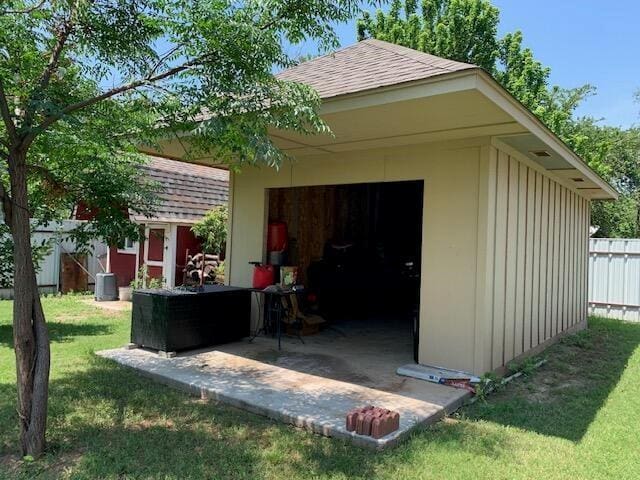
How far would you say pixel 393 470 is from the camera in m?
3.01

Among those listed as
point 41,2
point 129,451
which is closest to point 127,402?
point 129,451

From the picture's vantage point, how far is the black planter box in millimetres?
5578

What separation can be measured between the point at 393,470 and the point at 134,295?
3.95 meters

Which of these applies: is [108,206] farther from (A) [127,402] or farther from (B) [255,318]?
(B) [255,318]

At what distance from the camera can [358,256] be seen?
880 centimetres

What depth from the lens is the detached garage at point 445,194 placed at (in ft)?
13.9

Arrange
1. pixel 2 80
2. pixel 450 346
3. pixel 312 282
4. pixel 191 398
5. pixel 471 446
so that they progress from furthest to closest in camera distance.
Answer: pixel 312 282, pixel 450 346, pixel 191 398, pixel 471 446, pixel 2 80

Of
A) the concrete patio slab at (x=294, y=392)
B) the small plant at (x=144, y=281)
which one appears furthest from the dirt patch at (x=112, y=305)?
the concrete patio slab at (x=294, y=392)

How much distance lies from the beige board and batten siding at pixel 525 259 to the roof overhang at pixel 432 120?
35cm

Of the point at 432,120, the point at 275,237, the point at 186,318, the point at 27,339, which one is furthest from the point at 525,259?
the point at 27,339

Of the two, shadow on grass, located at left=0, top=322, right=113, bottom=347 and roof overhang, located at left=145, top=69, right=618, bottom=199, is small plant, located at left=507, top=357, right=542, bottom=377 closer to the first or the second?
roof overhang, located at left=145, top=69, right=618, bottom=199

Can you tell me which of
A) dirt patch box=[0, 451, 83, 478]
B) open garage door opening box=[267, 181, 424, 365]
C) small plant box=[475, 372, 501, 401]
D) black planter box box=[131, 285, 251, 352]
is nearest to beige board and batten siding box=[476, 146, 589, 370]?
small plant box=[475, 372, 501, 401]

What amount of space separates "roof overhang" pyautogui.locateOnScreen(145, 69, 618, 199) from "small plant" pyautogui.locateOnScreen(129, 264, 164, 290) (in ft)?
16.3

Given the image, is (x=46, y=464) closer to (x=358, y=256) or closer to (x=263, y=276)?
(x=263, y=276)
